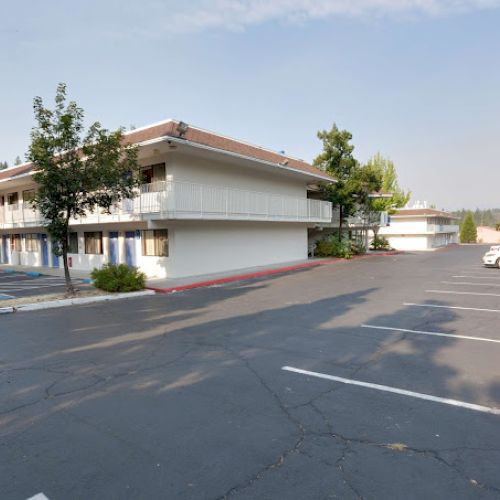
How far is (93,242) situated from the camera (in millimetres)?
21266

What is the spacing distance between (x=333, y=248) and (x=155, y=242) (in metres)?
15.4

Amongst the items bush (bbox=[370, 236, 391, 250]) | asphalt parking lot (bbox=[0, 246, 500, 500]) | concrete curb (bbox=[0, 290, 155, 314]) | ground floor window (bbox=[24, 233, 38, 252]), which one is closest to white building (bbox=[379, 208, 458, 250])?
bush (bbox=[370, 236, 391, 250])

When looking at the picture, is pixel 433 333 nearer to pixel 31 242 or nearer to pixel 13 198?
pixel 31 242

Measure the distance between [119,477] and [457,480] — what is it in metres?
2.79

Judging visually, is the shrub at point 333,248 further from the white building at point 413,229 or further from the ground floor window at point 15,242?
the ground floor window at point 15,242

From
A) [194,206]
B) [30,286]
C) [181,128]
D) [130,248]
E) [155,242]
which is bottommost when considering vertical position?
[30,286]

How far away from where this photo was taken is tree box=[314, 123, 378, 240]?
29.1 meters

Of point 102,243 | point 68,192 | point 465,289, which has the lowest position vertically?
point 465,289

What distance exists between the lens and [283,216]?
72.9 feet

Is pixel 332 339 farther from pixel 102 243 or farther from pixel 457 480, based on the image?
pixel 102 243

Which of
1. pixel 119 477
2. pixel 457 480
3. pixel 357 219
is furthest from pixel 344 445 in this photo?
pixel 357 219

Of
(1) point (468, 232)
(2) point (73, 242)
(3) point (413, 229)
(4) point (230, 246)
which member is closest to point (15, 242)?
(2) point (73, 242)

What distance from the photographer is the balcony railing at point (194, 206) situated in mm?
15570

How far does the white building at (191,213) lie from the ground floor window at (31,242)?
0.26 ft
